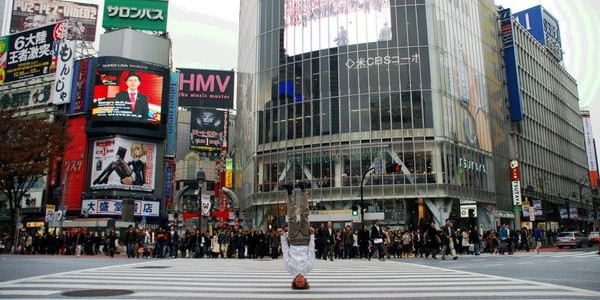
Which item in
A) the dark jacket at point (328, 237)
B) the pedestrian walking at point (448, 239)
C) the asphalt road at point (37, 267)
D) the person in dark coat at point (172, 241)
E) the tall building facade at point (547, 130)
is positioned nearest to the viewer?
the asphalt road at point (37, 267)

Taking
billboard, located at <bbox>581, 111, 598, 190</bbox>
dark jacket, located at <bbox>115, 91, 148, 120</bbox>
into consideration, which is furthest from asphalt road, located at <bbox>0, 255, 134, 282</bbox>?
billboard, located at <bbox>581, 111, 598, 190</bbox>

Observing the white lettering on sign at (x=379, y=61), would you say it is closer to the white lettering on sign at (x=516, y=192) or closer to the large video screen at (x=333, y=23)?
the large video screen at (x=333, y=23)

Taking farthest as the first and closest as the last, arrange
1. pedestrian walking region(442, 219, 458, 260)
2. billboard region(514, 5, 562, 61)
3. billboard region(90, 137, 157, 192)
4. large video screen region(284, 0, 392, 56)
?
billboard region(514, 5, 562, 61)
billboard region(90, 137, 157, 192)
large video screen region(284, 0, 392, 56)
pedestrian walking region(442, 219, 458, 260)

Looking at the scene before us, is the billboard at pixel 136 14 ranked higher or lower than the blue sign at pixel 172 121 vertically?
higher

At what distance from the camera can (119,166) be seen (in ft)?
184

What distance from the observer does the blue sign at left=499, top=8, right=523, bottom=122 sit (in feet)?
186

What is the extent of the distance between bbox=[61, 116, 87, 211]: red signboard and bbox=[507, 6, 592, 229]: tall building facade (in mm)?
52030

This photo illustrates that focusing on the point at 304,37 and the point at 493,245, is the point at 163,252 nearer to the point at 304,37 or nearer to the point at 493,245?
the point at 493,245

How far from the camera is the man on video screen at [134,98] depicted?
55250 millimetres

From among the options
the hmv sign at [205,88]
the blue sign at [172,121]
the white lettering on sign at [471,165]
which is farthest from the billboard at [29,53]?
the white lettering on sign at [471,165]

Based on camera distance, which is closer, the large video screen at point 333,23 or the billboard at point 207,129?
the large video screen at point 333,23

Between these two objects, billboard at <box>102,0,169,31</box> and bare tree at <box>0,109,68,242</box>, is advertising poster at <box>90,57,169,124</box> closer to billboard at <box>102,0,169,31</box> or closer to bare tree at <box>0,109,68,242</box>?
billboard at <box>102,0,169,31</box>

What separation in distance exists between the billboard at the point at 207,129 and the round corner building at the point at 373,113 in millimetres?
18738

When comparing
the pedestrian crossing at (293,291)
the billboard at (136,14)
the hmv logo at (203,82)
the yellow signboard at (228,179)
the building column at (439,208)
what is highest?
the billboard at (136,14)
